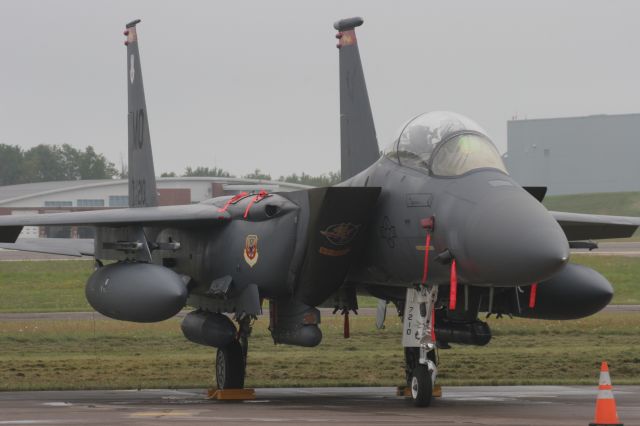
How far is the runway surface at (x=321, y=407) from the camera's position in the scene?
11.6m

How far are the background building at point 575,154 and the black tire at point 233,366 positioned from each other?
66934 mm

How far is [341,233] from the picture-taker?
13188mm

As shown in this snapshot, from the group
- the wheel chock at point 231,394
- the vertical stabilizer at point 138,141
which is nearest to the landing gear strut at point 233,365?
the wheel chock at point 231,394

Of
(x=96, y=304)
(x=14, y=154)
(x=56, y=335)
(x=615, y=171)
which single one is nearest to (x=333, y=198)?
(x=96, y=304)

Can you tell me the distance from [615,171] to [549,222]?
2903 inches

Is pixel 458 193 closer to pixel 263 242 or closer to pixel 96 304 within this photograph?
pixel 263 242

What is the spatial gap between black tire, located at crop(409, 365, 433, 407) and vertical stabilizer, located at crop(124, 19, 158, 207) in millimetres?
6368

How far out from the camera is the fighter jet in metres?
11.7

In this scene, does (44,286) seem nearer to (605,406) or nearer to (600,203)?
(605,406)

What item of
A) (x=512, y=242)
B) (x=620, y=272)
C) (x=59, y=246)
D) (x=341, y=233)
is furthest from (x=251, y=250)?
(x=620, y=272)

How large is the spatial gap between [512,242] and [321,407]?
3.52 meters

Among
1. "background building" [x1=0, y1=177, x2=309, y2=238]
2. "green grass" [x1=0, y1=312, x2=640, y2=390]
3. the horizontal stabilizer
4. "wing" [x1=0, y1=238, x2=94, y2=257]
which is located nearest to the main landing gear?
the horizontal stabilizer

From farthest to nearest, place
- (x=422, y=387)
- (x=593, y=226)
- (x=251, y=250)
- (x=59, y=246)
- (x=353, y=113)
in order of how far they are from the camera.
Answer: (x=59, y=246), (x=353, y=113), (x=593, y=226), (x=251, y=250), (x=422, y=387)

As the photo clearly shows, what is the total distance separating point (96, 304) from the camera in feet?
48.5
